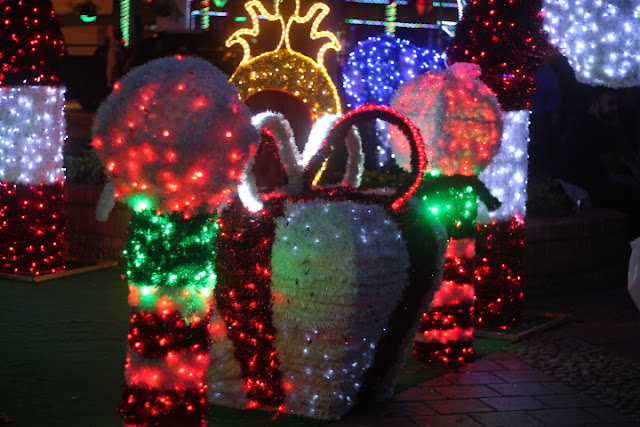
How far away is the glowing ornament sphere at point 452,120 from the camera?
5.32 meters

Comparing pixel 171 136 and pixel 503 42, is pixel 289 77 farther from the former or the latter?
pixel 171 136

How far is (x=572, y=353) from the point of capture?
6023 mm

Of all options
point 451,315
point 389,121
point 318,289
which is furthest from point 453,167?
point 318,289

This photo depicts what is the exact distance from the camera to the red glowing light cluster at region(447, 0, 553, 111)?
6.36m

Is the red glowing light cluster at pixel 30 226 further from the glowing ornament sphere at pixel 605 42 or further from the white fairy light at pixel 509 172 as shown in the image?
the glowing ornament sphere at pixel 605 42

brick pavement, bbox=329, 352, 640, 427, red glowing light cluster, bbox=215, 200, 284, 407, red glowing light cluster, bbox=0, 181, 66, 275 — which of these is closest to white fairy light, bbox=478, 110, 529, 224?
brick pavement, bbox=329, 352, 640, 427

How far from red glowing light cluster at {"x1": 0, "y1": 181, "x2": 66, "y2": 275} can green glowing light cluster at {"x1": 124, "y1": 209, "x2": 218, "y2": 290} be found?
4776 mm

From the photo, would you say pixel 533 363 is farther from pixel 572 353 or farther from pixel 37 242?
pixel 37 242

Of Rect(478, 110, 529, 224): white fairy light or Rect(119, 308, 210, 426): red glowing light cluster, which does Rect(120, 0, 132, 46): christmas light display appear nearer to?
Rect(478, 110, 529, 224): white fairy light

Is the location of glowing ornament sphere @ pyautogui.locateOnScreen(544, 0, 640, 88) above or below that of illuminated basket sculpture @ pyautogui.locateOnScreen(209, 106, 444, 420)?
above

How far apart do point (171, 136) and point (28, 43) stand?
5.02 m

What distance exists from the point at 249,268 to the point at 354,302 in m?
0.58

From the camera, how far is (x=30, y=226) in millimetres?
8070

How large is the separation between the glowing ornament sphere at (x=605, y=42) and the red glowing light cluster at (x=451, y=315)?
4.41ft
